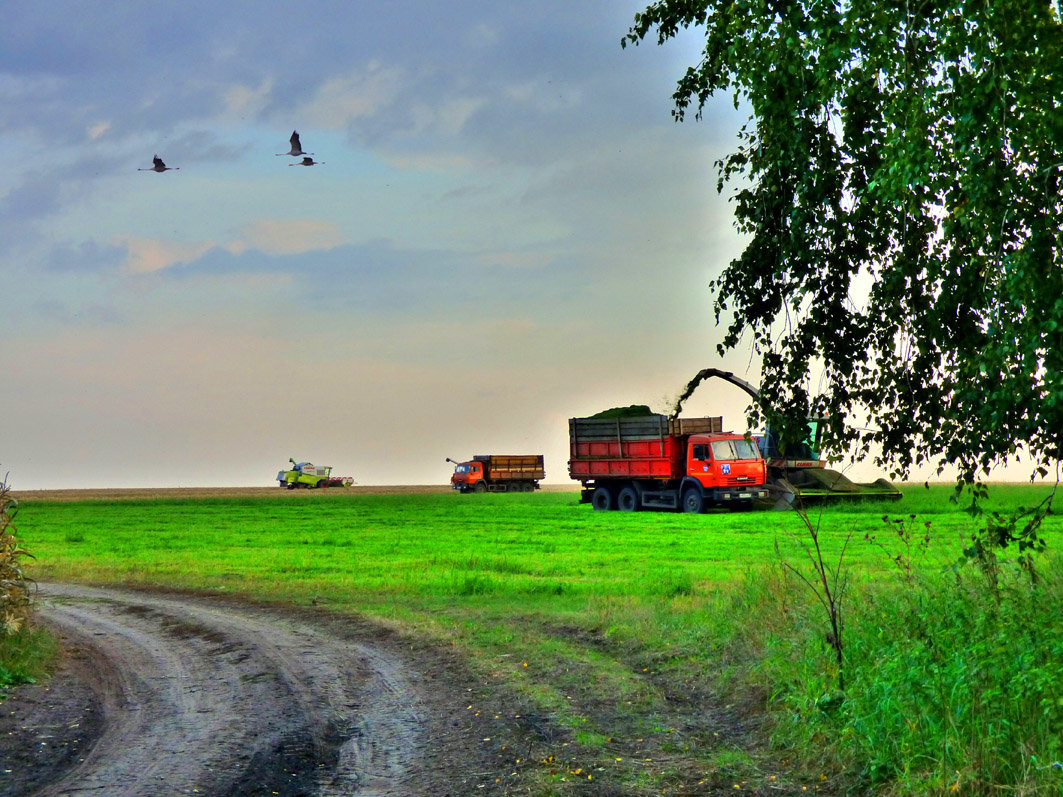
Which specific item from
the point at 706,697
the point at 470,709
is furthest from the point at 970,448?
the point at 470,709

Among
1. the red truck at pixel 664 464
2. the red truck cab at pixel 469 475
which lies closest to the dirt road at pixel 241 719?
the red truck at pixel 664 464

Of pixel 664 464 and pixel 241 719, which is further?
Result: pixel 664 464

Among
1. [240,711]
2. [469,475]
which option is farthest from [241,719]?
[469,475]

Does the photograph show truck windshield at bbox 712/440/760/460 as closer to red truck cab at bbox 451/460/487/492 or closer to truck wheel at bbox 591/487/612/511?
truck wheel at bbox 591/487/612/511

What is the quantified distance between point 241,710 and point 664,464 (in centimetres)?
2860

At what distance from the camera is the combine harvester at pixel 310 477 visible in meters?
80.7

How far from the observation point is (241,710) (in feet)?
28.6

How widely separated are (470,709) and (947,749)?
13.3 feet

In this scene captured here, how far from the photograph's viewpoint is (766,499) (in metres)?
36.6

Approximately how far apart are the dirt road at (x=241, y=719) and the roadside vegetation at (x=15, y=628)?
343 mm

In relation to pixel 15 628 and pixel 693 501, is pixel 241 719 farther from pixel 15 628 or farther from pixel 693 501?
pixel 693 501

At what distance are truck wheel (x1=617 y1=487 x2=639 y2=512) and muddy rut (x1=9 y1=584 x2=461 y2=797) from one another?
2545 cm

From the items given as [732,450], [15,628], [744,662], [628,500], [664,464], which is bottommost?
[744,662]

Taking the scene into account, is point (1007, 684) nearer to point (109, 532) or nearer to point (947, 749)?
point (947, 749)
